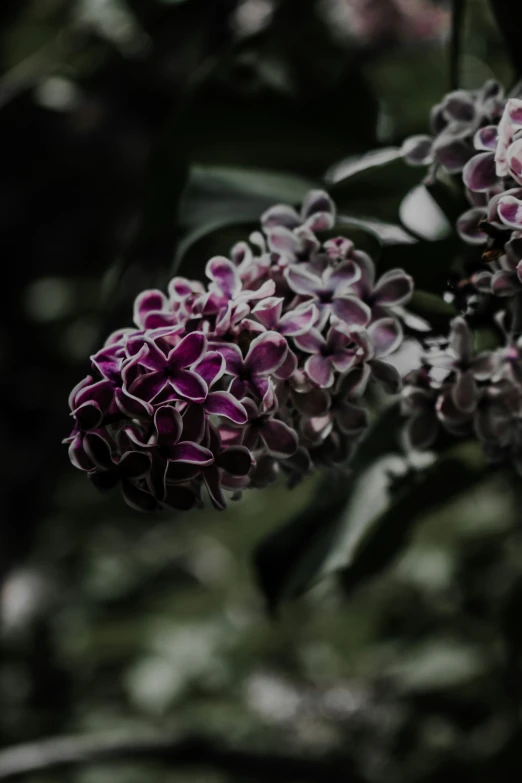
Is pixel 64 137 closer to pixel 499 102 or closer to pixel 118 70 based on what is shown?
pixel 118 70

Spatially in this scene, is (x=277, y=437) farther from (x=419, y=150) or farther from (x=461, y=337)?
(x=419, y=150)

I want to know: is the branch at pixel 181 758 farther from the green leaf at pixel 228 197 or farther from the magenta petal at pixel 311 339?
the magenta petal at pixel 311 339

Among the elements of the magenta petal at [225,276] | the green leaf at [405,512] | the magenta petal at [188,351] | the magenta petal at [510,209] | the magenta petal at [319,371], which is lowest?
the green leaf at [405,512]

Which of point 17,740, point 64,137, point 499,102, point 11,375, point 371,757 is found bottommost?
point 371,757

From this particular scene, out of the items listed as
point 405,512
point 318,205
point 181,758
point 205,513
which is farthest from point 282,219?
point 205,513

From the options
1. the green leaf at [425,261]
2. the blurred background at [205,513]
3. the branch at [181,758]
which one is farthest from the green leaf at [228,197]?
the branch at [181,758]

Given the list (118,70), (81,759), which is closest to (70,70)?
(118,70)

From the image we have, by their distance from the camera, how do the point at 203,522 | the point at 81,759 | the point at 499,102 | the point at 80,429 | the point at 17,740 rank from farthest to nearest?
the point at 203,522
the point at 17,740
the point at 81,759
the point at 499,102
the point at 80,429

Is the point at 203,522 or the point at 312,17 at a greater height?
the point at 312,17
